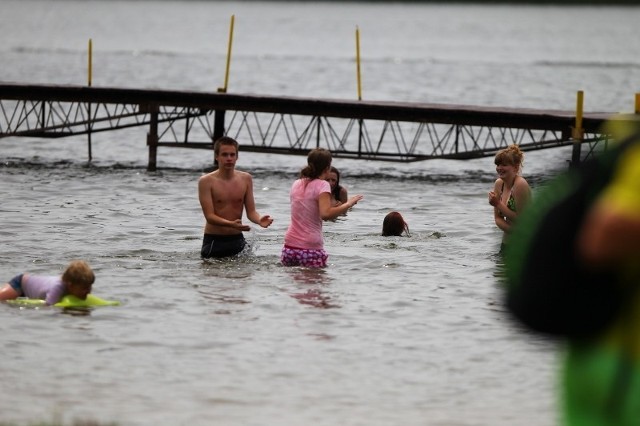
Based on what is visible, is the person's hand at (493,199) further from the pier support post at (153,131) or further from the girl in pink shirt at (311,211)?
the pier support post at (153,131)

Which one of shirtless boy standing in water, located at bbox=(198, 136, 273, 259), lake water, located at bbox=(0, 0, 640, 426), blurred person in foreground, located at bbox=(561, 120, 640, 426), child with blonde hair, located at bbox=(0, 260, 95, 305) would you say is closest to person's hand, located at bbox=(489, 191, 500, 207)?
lake water, located at bbox=(0, 0, 640, 426)

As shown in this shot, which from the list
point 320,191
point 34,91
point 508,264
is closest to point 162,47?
point 34,91

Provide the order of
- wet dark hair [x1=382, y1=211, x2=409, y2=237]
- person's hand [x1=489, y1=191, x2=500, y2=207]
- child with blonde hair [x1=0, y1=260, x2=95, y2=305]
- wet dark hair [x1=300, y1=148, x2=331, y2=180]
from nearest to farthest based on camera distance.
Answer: child with blonde hair [x1=0, y1=260, x2=95, y2=305] < wet dark hair [x1=300, y1=148, x2=331, y2=180] < person's hand [x1=489, y1=191, x2=500, y2=207] < wet dark hair [x1=382, y1=211, x2=409, y2=237]

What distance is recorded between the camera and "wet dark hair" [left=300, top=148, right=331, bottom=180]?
12.6 metres

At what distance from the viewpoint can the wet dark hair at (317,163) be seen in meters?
12.6

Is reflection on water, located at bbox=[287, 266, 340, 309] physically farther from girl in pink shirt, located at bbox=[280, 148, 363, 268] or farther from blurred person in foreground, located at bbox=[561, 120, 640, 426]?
blurred person in foreground, located at bbox=[561, 120, 640, 426]

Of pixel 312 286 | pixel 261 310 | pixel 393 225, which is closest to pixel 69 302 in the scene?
pixel 261 310

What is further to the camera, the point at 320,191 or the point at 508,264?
the point at 320,191

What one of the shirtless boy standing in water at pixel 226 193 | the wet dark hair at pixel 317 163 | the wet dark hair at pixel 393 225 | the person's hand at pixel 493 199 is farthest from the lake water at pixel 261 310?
the wet dark hair at pixel 317 163

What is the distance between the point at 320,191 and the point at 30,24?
479 feet

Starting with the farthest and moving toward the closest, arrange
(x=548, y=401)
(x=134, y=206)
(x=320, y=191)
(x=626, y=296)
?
(x=134, y=206) → (x=320, y=191) → (x=548, y=401) → (x=626, y=296)

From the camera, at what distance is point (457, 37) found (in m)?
147

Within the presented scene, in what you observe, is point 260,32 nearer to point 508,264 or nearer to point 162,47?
point 162,47

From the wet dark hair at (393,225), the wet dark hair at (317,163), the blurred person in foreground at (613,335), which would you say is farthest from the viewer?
the wet dark hair at (393,225)
